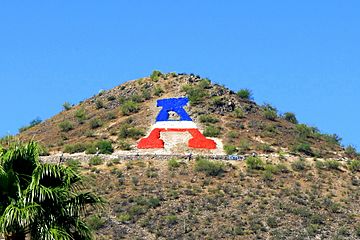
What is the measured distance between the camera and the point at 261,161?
9244cm

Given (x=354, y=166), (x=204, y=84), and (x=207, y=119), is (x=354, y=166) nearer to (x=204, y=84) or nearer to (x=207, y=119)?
(x=207, y=119)

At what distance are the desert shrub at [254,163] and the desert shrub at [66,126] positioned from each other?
22847 mm

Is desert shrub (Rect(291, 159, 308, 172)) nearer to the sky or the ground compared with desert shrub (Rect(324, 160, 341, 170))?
nearer to the ground

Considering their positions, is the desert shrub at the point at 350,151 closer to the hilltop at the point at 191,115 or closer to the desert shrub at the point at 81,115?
the hilltop at the point at 191,115

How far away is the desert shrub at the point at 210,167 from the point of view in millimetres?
89500

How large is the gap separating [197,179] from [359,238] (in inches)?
641

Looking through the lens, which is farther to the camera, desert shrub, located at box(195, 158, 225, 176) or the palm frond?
desert shrub, located at box(195, 158, 225, 176)

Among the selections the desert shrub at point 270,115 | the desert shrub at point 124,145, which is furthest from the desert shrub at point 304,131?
the desert shrub at point 124,145

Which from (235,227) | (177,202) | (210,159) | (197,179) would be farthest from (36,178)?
(210,159)

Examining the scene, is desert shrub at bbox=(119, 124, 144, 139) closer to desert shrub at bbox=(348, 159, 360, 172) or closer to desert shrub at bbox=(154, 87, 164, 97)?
desert shrub at bbox=(154, 87, 164, 97)

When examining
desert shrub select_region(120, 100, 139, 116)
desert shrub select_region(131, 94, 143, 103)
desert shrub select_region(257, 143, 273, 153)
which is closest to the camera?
desert shrub select_region(257, 143, 273, 153)

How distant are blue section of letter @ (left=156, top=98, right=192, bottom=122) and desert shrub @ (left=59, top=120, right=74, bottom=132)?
9.06m

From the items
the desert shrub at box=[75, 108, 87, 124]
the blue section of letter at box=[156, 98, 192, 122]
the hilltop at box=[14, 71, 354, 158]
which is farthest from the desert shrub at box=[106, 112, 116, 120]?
the blue section of letter at box=[156, 98, 192, 122]

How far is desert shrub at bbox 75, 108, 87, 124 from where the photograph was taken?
10961 cm
